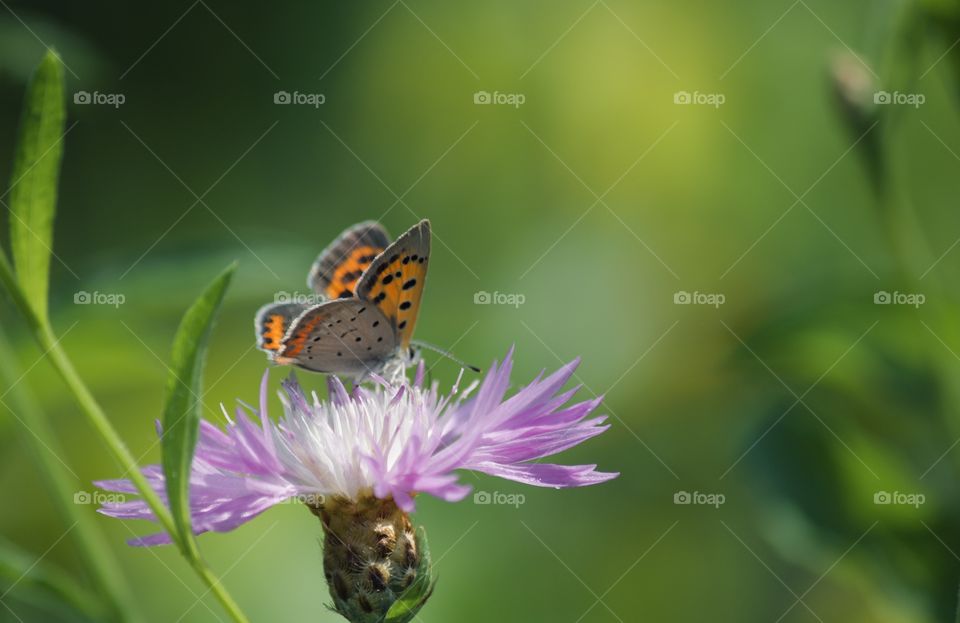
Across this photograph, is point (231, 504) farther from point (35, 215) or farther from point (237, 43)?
point (237, 43)

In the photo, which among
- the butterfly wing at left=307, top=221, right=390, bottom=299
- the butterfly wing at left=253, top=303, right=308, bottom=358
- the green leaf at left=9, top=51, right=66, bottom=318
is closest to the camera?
the green leaf at left=9, top=51, right=66, bottom=318

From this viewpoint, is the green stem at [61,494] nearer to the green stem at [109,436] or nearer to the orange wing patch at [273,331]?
the green stem at [109,436]

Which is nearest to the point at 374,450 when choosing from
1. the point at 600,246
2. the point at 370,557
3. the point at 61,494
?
the point at 370,557

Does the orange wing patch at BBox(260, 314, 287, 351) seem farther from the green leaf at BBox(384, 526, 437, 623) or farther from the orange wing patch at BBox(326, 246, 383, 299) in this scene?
the green leaf at BBox(384, 526, 437, 623)

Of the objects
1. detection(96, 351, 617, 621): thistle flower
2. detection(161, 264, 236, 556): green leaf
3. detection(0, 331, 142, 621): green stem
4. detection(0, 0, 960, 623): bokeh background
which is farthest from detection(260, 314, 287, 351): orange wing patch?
detection(161, 264, 236, 556): green leaf

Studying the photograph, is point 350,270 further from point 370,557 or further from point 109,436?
point 109,436

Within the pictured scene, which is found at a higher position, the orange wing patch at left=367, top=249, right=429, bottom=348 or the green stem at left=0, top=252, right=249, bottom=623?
the orange wing patch at left=367, top=249, right=429, bottom=348
